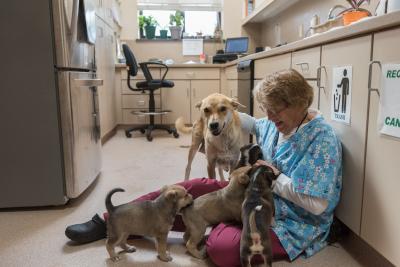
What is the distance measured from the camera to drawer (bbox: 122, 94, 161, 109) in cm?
488

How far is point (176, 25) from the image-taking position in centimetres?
536

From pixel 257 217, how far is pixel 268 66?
155cm

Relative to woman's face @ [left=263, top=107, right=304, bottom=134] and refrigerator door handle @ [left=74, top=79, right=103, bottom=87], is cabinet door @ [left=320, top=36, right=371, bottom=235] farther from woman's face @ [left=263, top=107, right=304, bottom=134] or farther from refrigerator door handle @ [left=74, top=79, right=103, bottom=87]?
refrigerator door handle @ [left=74, top=79, right=103, bottom=87]

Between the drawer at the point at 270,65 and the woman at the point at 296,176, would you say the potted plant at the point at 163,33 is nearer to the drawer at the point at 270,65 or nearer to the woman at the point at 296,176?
the drawer at the point at 270,65

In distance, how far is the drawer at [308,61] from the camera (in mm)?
1601

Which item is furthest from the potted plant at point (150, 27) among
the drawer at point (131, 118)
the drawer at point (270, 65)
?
the drawer at point (270, 65)

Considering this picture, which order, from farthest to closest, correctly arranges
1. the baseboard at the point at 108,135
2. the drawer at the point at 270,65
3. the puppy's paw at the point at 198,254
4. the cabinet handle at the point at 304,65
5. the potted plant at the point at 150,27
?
the potted plant at the point at 150,27, the baseboard at the point at 108,135, the drawer at the point at 270,65, the cabinet handle at the point at 304,65, the puppy's paw at the point at 198,254

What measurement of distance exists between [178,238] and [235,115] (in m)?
Result: 0.91

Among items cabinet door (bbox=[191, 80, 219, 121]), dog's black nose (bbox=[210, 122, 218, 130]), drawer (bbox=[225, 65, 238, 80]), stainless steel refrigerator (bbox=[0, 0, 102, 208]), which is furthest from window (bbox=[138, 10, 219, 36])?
dog's black nose (bbox=[210, 122, 218, 130])

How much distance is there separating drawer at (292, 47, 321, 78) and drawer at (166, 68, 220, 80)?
9.87ft

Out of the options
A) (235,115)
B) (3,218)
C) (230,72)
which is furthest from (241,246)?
(230,72)

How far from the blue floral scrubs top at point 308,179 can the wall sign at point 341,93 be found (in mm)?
90

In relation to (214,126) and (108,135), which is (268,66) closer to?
(214,126)

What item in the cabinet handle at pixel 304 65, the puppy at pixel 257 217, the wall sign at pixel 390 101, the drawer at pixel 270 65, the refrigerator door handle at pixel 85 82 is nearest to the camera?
the wall sign at pixel 390 101
